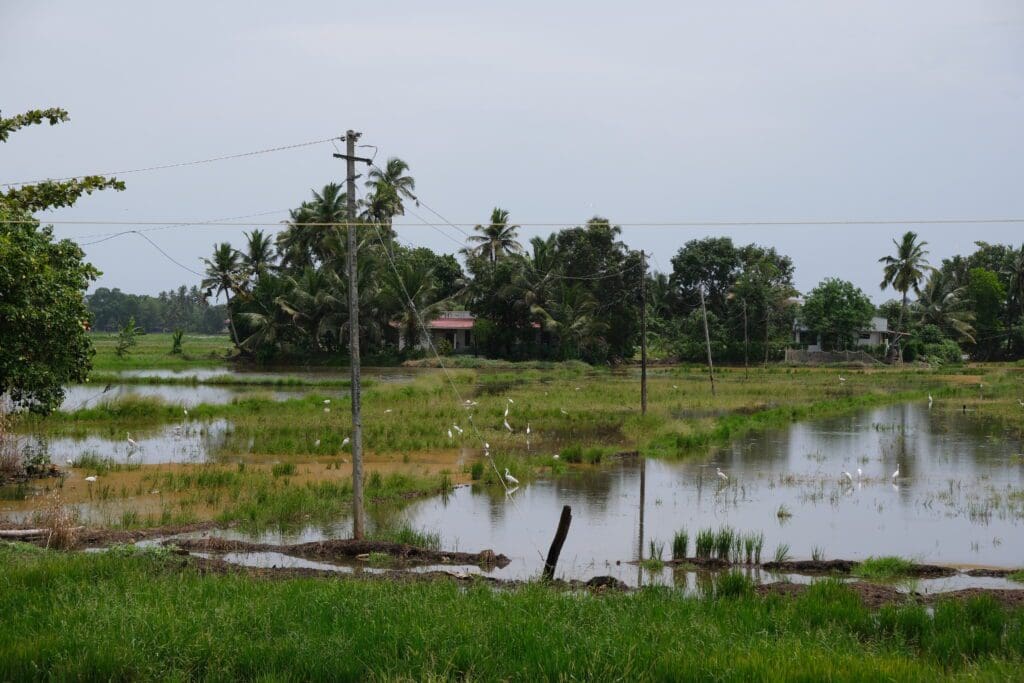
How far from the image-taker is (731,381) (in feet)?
144

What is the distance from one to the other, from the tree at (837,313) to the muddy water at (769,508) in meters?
35.1

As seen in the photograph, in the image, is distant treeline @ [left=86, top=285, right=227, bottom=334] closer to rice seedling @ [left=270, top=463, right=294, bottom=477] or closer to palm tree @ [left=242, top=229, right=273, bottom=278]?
palm tree @ [left=242, top=229, right=273, bottom=278]

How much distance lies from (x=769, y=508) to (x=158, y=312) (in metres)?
115

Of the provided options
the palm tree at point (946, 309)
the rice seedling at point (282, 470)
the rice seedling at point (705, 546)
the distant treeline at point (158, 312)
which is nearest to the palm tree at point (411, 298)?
the rice seedling at point (282, 470)

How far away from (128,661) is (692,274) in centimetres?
5902

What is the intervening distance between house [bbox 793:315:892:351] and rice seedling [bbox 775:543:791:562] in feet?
163

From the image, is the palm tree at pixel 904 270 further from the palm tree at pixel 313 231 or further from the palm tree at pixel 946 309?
the palm tree at pixel 313 231

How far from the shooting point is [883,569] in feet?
36.8

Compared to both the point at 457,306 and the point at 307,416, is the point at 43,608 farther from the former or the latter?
the point at 457,306

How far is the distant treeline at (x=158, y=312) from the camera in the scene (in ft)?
382

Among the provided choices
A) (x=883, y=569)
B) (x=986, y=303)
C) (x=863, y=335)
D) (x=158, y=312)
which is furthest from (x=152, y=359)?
(x=158, y=312)

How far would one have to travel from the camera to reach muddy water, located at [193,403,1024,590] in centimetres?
1281

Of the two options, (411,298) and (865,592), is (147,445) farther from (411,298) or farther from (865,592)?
(411,298)

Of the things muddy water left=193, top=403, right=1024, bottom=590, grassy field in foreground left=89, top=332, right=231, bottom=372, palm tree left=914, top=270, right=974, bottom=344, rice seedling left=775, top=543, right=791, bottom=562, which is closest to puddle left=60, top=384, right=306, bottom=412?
grassy field in foreground left=89, top=332, right=231, bottom=372
